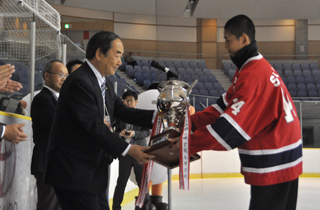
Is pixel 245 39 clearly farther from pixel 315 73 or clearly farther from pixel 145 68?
pixel 315 73

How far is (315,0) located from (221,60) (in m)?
3.95

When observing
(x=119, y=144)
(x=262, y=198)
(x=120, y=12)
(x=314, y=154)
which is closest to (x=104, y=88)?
(x=119, y=144)

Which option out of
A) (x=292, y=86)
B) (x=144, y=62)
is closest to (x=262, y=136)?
(x=292, y=86)

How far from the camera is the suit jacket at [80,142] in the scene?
5.34 feet

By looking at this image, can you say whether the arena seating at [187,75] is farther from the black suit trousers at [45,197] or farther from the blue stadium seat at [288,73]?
the black suit trousers at [45,197]

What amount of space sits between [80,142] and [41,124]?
91 cm

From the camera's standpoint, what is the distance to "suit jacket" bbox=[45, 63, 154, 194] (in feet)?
5.34

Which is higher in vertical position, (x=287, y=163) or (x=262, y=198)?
(x=287, y=163)

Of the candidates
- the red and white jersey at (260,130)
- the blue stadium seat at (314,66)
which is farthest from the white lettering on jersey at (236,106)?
the blue stadium seat at (314,66)

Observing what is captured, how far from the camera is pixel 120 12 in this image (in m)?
14.4

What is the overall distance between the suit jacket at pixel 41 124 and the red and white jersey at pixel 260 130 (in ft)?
3.85

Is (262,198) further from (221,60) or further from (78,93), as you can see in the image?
(221,60)

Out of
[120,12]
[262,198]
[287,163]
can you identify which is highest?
[120,12]

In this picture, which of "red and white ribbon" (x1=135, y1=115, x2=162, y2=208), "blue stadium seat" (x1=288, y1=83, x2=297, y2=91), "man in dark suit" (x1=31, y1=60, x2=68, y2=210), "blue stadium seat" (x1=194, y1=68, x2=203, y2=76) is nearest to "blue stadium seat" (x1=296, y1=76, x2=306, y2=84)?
"blue stadium seat" (x1=288, y1=83, x2=297, y2=91)
